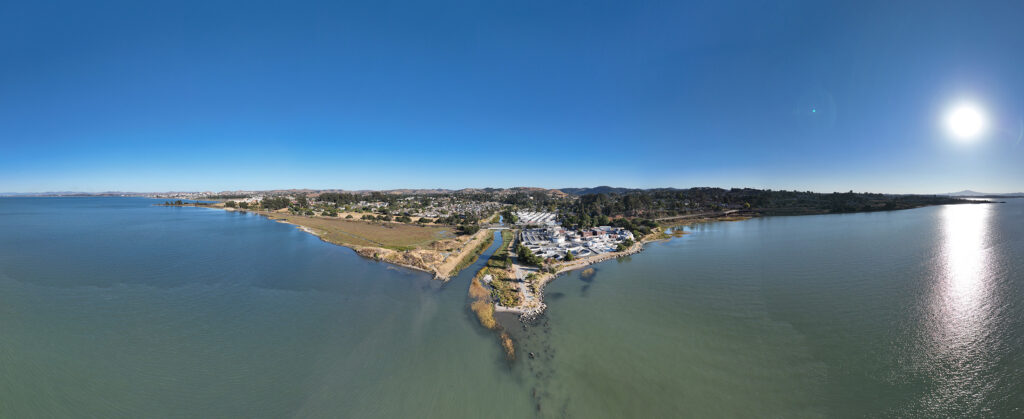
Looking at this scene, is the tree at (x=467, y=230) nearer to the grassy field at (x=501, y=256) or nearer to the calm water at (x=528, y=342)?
the grassy field at (x=501, y=256)

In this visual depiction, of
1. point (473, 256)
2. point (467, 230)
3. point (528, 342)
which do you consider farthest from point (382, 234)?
point (528, 342)

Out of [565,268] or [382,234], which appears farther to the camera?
[382,234]

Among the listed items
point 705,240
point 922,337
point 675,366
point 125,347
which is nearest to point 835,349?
point 922,337

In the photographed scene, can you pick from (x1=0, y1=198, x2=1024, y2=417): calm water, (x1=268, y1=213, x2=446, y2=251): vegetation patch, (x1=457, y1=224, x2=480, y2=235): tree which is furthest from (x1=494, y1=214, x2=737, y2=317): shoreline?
(x1=457, y1=224, x2=480, y2=235): tree

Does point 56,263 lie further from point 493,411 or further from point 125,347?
point 493,411

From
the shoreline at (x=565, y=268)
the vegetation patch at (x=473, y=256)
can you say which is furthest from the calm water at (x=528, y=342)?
the vegetation patch at (x=473, y=256)

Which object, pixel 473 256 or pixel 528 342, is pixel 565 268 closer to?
pixel 473 256
